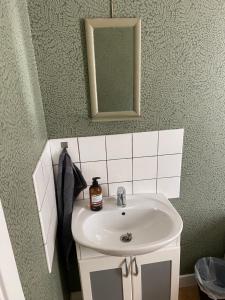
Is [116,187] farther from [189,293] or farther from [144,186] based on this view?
[189,293]

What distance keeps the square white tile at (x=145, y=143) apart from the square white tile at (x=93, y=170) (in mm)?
206

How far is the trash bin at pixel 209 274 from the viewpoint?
1.56m

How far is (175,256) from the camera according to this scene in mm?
1349

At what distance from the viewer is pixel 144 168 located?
1473mm

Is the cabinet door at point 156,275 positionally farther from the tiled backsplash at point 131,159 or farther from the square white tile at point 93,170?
the square white tile at point 93,170

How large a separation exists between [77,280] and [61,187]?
760 mm

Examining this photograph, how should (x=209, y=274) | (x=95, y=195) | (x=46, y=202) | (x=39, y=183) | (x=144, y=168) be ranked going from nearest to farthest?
1. (x=39, y=183)
2. (x=46, y=202)
3. (x=95, y=195)
4. (x=144, y=168)
5. (x=209, y=274)

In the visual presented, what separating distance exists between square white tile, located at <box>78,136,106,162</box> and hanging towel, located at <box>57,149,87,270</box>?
9cm

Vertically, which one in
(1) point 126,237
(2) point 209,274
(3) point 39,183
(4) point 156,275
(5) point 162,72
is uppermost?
(5) point 162,72

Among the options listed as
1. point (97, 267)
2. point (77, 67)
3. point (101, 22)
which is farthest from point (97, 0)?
point (97, 267)

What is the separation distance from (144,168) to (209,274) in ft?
3.05

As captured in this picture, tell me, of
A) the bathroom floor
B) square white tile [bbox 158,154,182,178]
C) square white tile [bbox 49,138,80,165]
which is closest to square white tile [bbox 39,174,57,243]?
square white tile [bbox 49,138,80,165]

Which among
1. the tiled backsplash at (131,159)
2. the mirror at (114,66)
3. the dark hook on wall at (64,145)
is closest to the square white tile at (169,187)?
the tiled backsplash at (131,159)

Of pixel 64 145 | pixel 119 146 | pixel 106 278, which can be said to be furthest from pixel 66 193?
pixel 106 278
